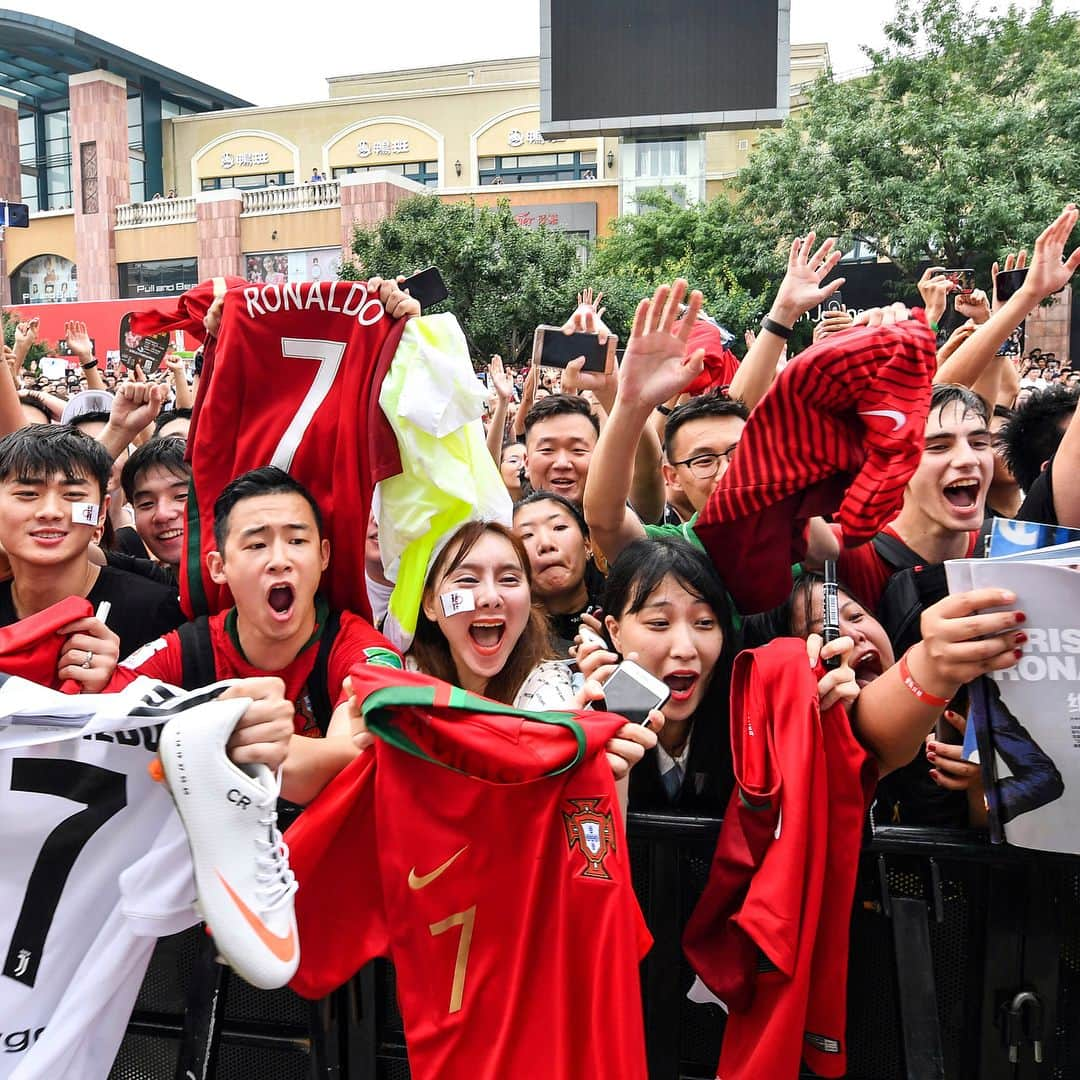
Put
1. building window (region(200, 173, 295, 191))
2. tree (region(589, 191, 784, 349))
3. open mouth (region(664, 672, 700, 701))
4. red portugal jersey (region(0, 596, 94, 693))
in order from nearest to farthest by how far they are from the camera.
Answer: red portugal jersey (region(0, 596, 94, 693)), open mouth (region(664, 672, 700, 701)), tree (region(589, 191, 784, 349)), building window (region(200, 173, 295, 191))

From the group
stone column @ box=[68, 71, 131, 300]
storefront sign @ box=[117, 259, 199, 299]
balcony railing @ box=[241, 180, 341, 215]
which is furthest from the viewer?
stone column @ box=[68, 71, 131, 300]

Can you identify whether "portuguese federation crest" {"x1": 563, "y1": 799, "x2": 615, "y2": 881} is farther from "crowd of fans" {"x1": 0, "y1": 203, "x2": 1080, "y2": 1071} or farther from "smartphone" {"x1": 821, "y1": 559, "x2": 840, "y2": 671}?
"smartphone" {"x1": 821, "y1": 559, "x2": 840, "y2": 671}

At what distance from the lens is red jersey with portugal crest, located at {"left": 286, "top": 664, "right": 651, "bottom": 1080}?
1.64 metres

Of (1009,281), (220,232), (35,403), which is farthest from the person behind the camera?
(220,232)

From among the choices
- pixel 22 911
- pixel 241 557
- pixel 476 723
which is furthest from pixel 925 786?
pixel 22 911

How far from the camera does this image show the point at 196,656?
2.23 meters

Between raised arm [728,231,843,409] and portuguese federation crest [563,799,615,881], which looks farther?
raised arm [728,231,843,409]

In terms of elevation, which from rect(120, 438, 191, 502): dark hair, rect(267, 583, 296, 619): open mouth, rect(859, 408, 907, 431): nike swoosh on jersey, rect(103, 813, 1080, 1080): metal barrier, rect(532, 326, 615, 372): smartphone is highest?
rect(532, 326, 615, 372): smartphone

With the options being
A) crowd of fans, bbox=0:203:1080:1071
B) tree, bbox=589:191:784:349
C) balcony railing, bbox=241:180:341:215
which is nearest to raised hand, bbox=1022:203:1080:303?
crowd of fans, bbox=0:203:1080:1071

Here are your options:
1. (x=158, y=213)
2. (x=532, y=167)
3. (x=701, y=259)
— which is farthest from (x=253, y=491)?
(x=532, y=167)

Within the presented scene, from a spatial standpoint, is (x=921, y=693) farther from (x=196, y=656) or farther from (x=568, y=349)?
(x=568, y=349)

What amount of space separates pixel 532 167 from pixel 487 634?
4578cm

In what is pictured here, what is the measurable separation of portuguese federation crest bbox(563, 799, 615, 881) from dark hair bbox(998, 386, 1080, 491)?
206cm

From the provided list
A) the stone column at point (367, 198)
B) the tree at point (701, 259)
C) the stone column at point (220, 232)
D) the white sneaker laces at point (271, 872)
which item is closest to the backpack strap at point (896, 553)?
the white sneaker laces at point (271, 872)
